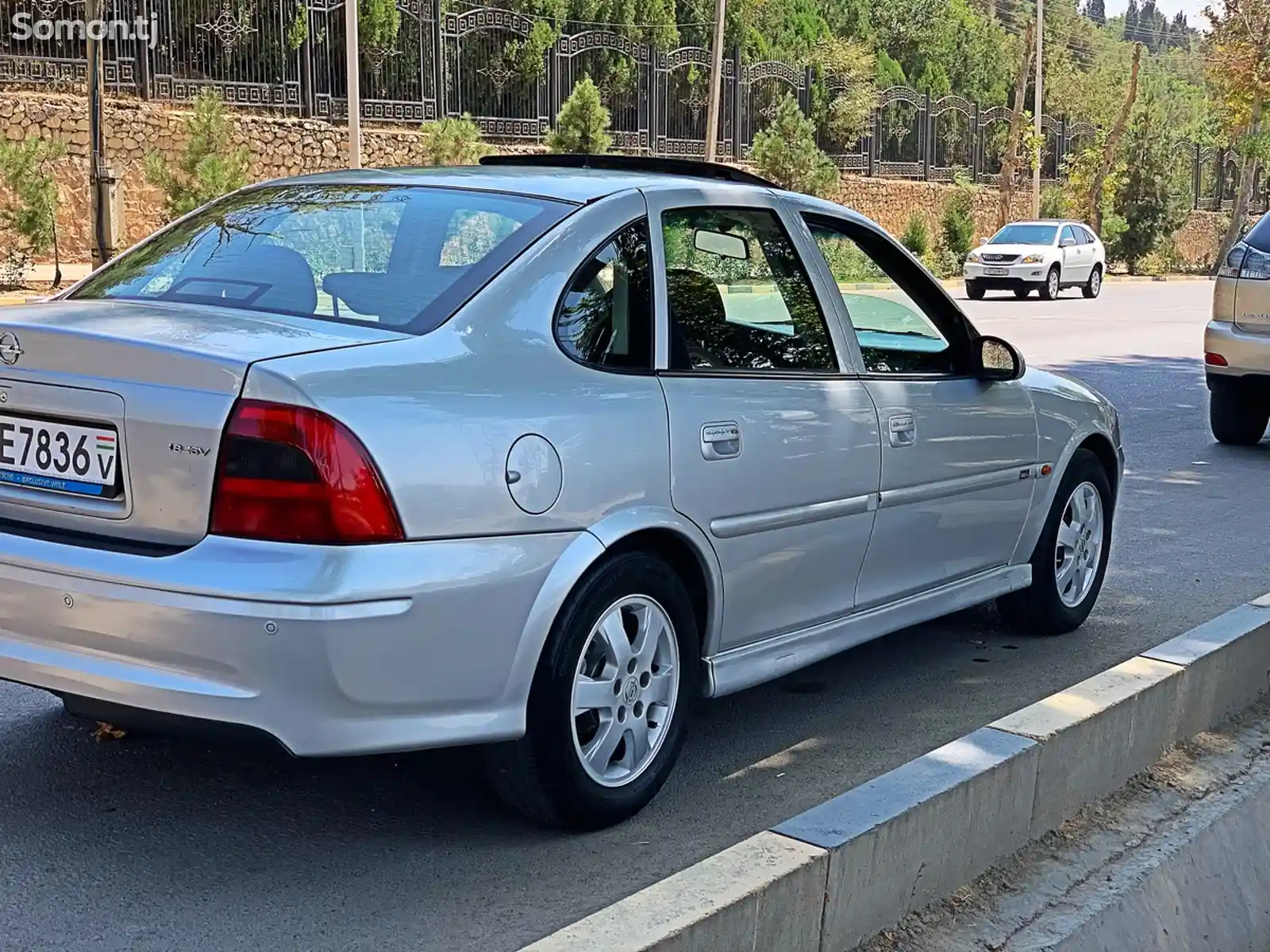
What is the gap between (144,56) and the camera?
1083 inches

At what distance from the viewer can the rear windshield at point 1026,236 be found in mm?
30422

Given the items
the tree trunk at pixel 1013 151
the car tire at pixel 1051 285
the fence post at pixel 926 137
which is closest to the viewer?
the car tire at pixel 1051 285

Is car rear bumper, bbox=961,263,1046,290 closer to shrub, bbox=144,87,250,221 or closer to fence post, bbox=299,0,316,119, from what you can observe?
fence post, bbox=299,0,316,119

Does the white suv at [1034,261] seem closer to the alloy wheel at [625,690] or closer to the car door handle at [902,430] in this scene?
the car door handle at [902,430]

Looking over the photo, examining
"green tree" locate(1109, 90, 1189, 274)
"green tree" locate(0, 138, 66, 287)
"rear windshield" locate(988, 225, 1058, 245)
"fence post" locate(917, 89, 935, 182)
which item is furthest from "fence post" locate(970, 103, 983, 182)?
"green tree" locate(0, 138, 66, 287)

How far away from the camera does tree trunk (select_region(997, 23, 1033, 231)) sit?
152 feet

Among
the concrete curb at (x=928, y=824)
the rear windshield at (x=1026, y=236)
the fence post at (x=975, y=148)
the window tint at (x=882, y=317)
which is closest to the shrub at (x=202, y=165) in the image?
the rear windshield at (x=1026, y=236)

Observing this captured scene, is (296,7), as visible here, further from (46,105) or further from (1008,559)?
(1008,559)

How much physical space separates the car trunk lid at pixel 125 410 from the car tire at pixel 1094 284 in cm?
2976

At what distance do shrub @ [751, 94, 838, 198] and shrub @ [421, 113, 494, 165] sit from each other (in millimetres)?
8789

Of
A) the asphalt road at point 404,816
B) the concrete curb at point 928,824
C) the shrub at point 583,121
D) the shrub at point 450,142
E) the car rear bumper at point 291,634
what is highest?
the shrub at point 583,121

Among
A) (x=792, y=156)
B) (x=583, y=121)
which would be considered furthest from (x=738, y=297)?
(x=792, y=156)

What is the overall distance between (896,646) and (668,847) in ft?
7.20

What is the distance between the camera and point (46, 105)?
26.1m
